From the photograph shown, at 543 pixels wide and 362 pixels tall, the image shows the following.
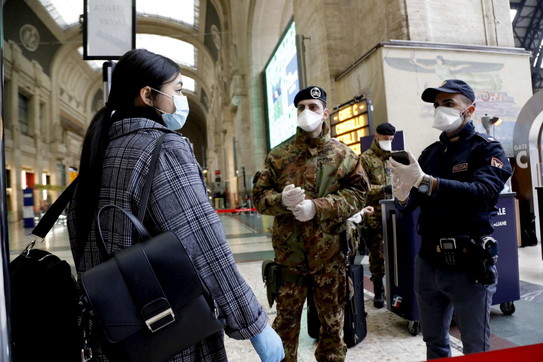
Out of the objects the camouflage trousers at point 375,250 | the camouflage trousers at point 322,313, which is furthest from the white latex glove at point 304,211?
the camouflage trousers at point 375,250

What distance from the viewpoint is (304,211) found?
1.98 m

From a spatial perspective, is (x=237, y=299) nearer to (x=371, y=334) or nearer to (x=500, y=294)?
(x=371, y=334)

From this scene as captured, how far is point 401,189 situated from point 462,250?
40 centimetres

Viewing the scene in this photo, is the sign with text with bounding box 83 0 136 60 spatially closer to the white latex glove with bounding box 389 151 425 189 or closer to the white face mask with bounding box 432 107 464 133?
the white latex glove with bounding box 389 151 425 189

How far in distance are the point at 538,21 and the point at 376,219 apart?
6.85 ft

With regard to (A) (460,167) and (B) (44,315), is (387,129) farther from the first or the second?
(B) (44,315)

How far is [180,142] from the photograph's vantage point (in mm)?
1112

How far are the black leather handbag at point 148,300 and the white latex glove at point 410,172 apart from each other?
1161 mm

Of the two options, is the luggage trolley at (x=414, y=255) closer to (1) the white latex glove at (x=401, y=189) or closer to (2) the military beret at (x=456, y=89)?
(1) the white latex glove at (x=401, y=189)

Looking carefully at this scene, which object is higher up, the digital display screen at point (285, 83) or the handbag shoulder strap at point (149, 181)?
the digital display screen at point (285, 83)

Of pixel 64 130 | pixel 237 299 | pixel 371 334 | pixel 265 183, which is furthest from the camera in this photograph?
pixel 64 130

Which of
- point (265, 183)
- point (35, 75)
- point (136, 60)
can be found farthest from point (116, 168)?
point (35, 75)

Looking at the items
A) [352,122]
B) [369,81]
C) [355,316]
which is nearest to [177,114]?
[355,316]

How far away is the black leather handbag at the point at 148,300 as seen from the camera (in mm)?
888
